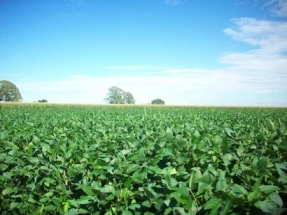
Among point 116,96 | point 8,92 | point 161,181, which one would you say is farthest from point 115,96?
point 161,181

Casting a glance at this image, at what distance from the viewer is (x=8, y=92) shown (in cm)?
8994

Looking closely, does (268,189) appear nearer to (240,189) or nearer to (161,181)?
(240,189)

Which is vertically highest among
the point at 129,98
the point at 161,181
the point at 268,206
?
the point at 129,98

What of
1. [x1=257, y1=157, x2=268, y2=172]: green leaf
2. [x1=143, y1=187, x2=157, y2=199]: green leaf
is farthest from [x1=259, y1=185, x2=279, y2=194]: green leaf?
[x1=143, y1=187, x2=157, y2=199]: green leaf

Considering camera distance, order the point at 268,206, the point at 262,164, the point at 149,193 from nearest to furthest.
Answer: the point at 268,206
the point at 149,193
the point at 262,164

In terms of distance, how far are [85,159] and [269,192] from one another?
1.80 m

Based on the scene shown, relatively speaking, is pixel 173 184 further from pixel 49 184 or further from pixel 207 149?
pixel 49 184

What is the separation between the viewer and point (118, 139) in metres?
3.50

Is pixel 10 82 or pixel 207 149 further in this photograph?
pixel 10 82


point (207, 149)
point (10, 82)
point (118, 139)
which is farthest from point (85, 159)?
point (10, 82)

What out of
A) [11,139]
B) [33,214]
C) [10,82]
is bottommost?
[33,214]

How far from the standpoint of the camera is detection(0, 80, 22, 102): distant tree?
293 feet

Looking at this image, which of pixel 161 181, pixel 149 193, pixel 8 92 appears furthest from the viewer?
pixel 8 92

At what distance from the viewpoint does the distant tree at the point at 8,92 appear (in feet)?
293
